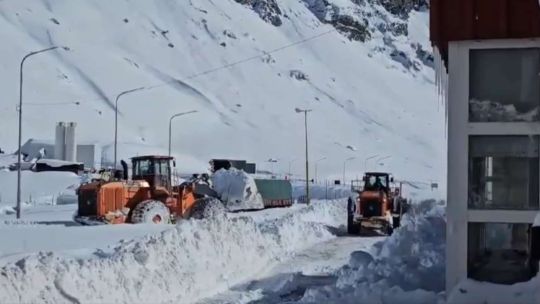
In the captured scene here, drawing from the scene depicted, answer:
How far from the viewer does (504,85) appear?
33.7 ft

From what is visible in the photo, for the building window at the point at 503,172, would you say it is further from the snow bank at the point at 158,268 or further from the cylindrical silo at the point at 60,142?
the cylindrical silo at the point at 60,142

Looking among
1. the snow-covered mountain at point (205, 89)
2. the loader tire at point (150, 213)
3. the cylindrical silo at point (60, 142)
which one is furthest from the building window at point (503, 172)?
the snow-covered mountain at point (205, 89)

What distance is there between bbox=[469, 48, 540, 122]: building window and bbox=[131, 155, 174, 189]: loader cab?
1957cm

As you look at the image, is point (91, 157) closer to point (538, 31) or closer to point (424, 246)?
point (424, 246)

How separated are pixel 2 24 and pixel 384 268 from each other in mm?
149970

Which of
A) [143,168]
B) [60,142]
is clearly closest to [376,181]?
[143,168]

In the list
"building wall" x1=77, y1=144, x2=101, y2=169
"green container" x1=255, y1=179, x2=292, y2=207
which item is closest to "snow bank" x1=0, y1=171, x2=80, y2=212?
"green container" x1=255, y1=179, x2=292, y2=207

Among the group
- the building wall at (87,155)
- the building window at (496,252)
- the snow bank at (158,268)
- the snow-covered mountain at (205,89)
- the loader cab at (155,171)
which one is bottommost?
the snow bank at (158,268)

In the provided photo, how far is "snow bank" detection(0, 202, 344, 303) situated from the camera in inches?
458

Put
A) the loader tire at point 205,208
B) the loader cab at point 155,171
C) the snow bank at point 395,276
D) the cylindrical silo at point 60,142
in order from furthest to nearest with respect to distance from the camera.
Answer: the cylindrical silo at point 60,142
the loader cab at point 155,171
the loader tire at point 205,208
the snow bank at point 395,276

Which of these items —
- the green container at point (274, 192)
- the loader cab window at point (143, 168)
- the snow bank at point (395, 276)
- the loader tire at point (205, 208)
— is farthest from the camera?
the green container at point (274, 192)

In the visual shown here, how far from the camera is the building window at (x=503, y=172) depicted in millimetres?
10070

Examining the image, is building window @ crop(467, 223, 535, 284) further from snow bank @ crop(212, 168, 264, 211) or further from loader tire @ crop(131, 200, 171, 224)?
snow bank @ crop(212, 168, 264, 211)

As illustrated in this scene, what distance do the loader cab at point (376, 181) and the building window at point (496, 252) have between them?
21.9 metres
